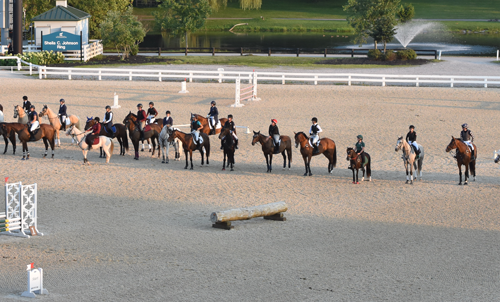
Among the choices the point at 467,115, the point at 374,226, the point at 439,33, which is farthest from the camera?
the point at 439,33

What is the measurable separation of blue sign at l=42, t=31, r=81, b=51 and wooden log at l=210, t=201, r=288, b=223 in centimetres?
3971

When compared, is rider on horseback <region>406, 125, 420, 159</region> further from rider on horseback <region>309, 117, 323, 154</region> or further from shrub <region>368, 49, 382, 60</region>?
shrub <region>368, 49, 382, 60</region>

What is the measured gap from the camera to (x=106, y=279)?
1209 cm

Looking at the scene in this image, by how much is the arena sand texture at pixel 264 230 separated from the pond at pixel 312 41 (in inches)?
1842

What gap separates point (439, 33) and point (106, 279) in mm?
86944

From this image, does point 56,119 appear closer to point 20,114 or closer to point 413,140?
point 20,114

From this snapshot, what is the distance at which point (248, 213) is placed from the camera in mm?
15344

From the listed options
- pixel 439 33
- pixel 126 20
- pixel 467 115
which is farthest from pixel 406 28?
pixel 467 115

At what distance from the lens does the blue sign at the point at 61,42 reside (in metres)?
51.0

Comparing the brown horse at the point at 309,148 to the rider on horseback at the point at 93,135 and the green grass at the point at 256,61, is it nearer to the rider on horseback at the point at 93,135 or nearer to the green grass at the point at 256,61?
the rider on horseback at the point at 93,135

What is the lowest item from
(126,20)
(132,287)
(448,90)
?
(132,287)

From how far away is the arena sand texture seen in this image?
39.1ft

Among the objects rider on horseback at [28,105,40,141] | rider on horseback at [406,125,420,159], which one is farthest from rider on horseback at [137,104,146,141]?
rider on horseback at [406,125,420,159]

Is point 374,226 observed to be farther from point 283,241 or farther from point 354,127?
point 354,127
